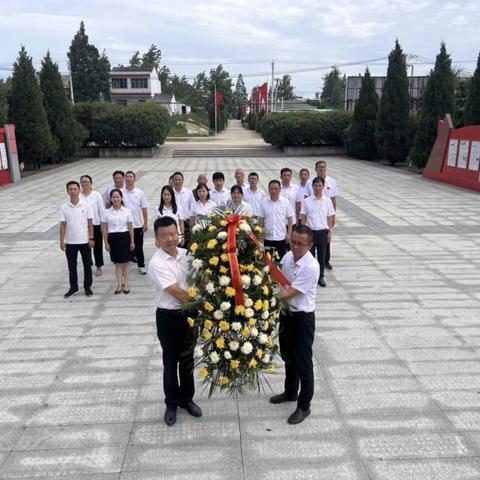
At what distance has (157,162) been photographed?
82.9 ft

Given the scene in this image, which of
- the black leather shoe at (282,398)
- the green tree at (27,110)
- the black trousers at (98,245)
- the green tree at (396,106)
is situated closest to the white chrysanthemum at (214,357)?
the black leather shoe at (282,398)

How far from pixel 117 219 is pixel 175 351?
322 cm

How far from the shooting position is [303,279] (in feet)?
11.3

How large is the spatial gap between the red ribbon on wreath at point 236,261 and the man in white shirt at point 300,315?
12cm

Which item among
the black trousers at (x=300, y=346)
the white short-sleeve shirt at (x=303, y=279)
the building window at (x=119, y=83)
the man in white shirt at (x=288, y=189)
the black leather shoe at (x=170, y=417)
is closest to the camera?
the white short-sleeve shirt at (x=303, y=279)

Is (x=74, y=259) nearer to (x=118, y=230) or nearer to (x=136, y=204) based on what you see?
(x=118, y=230)

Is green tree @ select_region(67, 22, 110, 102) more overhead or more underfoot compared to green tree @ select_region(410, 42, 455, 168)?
more overhead

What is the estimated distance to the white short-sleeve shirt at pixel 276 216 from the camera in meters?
6.23

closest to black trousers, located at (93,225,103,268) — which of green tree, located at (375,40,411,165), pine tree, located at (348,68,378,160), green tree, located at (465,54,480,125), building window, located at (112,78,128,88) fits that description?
green tree, located at (465,54,480,125)

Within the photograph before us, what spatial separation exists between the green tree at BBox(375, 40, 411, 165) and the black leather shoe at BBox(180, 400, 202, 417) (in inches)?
809

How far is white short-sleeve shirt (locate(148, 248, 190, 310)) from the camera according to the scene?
11.1 ft

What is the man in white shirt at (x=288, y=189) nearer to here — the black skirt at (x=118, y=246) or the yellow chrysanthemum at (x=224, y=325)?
the black skirt at (x=118, y=246)

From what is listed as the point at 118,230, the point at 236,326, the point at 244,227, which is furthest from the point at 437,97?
the point at 236,326

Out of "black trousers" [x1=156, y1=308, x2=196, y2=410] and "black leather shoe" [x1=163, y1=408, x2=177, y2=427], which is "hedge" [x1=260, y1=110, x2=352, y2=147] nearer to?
"black trousers" [x1=156, y1=308, x2=196, y2=410]
